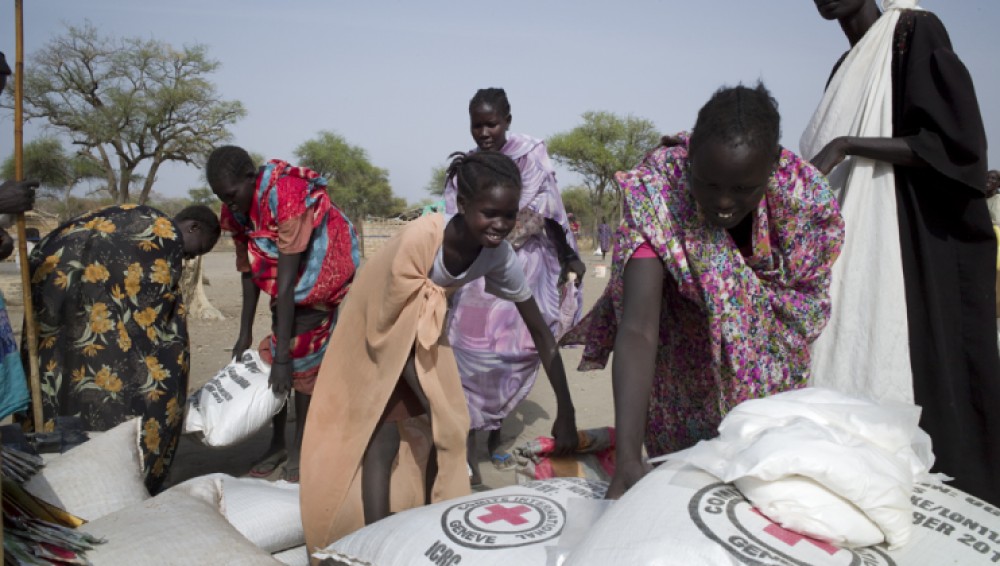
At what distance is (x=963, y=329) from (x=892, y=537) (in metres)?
Answer: 1.15

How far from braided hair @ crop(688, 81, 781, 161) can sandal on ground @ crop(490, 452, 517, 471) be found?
2.62 metres

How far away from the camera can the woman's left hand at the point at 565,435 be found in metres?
2.19

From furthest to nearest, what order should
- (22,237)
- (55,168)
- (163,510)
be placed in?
(55,168)
(22,237)
(163,510)

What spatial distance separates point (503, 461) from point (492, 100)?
6.44 ft

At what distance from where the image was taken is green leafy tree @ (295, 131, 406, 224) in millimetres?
40281

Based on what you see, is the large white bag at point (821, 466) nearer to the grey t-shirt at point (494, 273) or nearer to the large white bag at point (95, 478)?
the grey t-shirt at point (494, 273)

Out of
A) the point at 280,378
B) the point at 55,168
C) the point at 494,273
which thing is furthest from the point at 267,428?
the point at 55,168

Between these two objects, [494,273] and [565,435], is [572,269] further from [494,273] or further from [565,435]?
[565,435]

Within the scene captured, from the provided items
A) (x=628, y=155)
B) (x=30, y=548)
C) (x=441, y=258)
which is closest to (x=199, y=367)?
(x=441, y=258)

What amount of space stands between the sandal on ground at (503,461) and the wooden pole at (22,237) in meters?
2.13

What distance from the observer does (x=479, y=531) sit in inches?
64.0

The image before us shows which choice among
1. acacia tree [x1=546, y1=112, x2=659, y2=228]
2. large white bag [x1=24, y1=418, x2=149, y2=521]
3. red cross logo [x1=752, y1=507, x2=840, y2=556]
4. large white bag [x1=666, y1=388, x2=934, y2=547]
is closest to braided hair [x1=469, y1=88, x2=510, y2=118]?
large white bag [x1=24, y1=418, x2=149, y2=521]

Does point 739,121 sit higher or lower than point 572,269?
higher

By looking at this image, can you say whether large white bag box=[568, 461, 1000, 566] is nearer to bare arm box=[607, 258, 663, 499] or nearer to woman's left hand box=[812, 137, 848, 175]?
bare arm box=[607, 258, 663, 499]
